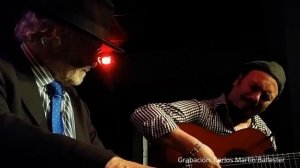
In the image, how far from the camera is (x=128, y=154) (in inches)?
185

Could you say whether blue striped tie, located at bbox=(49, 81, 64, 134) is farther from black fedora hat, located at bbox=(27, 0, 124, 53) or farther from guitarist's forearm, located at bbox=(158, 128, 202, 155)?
guitarist's forearm, located at bbox=(158, 128, 202, 155)

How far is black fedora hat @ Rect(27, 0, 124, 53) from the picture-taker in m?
1.28

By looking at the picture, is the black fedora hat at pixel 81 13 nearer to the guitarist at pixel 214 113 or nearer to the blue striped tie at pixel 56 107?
the blue striped tie at pixel 56 107

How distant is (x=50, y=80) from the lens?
1.39 m

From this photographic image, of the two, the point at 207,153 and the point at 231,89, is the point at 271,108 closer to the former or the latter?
the point at 231,89

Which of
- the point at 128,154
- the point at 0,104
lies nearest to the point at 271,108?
the point at 128,154

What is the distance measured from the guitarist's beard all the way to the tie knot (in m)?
1.12

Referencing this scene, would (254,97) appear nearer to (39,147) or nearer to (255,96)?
(255,96)

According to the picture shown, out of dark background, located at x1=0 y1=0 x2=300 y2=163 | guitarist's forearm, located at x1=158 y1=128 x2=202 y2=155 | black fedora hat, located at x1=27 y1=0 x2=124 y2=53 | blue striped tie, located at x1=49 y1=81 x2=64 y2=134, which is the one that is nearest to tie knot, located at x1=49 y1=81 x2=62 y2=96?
blue striped tie, located at x1=49 y1=81 x2=64 y2=134

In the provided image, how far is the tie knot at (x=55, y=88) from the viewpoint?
4.56 ft

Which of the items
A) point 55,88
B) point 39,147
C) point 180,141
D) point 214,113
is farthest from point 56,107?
point 214,113

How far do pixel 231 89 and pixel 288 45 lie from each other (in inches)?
24.9

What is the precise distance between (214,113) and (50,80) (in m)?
1.11

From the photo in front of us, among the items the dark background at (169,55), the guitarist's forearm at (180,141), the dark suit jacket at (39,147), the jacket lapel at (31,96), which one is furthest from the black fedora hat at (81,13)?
the dark background at (169,55)
